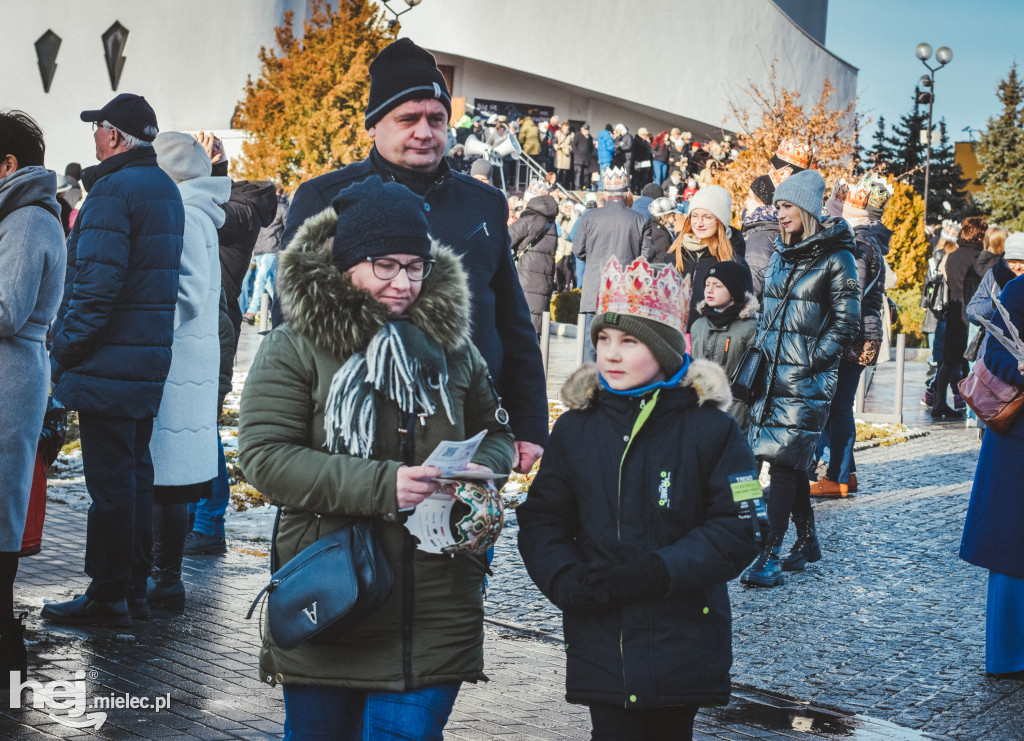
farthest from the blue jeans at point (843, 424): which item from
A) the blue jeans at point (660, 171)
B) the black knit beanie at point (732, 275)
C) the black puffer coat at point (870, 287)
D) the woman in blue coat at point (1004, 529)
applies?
the blue jeans at point (660, 171)

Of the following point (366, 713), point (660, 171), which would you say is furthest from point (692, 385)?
point (660, 171)

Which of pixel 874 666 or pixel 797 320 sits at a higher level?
pixel 797 320

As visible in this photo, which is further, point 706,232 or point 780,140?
point 780,140

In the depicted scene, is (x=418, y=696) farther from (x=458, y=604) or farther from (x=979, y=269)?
(x=979, y=269)

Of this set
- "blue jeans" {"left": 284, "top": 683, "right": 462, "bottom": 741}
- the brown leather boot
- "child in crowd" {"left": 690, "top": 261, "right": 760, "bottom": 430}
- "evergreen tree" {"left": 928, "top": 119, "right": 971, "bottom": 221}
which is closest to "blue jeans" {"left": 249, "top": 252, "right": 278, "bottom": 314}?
the brown leather boot

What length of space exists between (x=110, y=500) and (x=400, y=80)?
2.82 metres

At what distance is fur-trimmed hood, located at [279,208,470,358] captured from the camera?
3.26 m

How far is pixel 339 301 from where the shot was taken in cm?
327

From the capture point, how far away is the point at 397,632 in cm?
324

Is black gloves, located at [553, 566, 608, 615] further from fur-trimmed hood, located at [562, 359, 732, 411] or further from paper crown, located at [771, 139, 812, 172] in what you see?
paper crown, located at [771, 139, 812, 172]

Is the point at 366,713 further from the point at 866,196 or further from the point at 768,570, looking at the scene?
the point at 866,196

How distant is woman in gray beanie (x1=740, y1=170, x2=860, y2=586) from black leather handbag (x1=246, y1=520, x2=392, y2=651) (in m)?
4.72

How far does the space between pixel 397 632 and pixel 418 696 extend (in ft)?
0.54

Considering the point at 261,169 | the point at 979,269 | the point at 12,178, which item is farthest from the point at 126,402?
the point at 261,169
